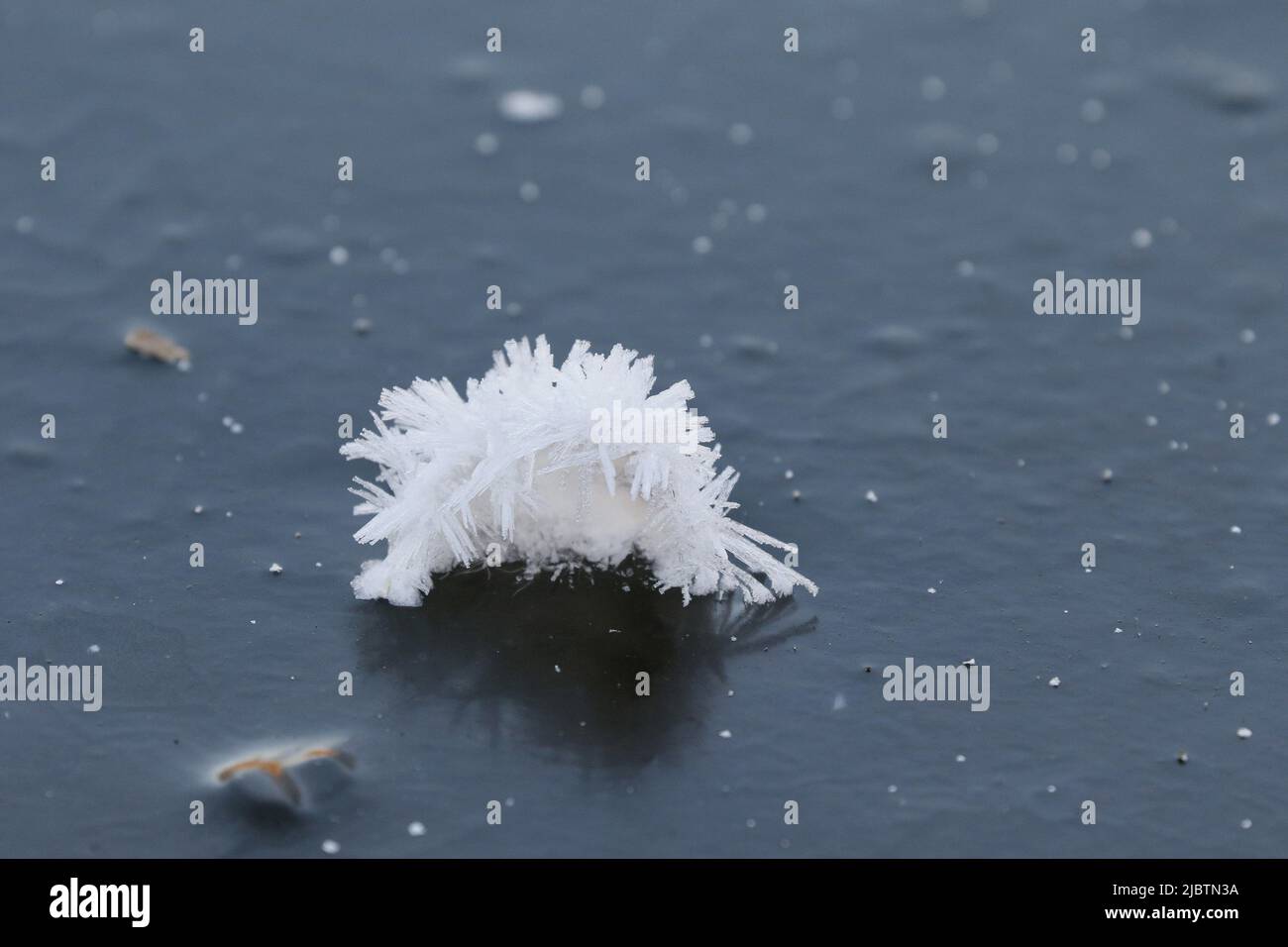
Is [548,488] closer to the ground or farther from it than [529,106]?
closer to the ground

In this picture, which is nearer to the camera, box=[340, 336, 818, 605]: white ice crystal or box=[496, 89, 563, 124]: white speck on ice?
box=[340, 336, 818, 605]: white ice crystal

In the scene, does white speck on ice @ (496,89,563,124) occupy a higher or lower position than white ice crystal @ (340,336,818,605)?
higher

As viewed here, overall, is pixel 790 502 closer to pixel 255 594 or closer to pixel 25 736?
pixel 255 594

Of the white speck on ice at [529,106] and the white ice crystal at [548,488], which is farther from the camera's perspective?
the white speck on ice at [529,106]

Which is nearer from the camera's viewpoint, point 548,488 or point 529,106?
point 548,488

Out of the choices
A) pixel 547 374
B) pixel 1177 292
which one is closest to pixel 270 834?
pixel 547 374

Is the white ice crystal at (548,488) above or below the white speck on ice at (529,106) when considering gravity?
below
